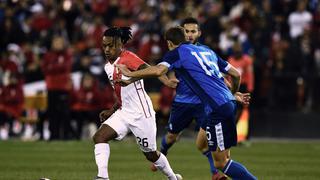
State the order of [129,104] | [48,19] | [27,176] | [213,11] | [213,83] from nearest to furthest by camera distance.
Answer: [213,83] < [129,104] < [27,176] < [213,11] < [48,19]

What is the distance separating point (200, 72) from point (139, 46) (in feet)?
54.4

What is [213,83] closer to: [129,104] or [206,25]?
[129,104]

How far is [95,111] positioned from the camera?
25.4 meters

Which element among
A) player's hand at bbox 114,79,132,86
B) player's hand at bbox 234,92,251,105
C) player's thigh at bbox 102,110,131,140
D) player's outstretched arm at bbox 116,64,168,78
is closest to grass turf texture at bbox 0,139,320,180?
player's thigh at bbox 102,110,131,140

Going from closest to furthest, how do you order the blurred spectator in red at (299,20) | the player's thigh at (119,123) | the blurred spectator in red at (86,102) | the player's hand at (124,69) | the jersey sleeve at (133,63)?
the player's hand at (124,69) < the jersey sleeve at (133,63) < the player's thigh at (119,123) < the blurred spectator in red at (86,102) < the blurred spectator in red at (299,20)

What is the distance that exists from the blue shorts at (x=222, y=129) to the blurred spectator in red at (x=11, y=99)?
1418 centimetres

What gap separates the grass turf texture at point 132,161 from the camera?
15.0 metres

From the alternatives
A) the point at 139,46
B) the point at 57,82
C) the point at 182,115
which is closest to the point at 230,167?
the point at 182,115

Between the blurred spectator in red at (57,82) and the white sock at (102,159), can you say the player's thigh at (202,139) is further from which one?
the blurred spectator in red at (57,82)

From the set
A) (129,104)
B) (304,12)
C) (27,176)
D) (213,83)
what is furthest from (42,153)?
(304,12)

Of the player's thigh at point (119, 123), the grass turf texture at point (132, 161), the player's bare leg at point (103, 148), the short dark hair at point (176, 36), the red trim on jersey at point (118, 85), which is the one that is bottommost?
the grass turf texture at point (132, 161)

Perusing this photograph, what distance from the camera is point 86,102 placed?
2527 cm

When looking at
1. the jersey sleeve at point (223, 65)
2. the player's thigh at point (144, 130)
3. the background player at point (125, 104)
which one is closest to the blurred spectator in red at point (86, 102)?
→ the background player at point (125, 104)

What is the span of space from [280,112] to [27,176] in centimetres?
1301
